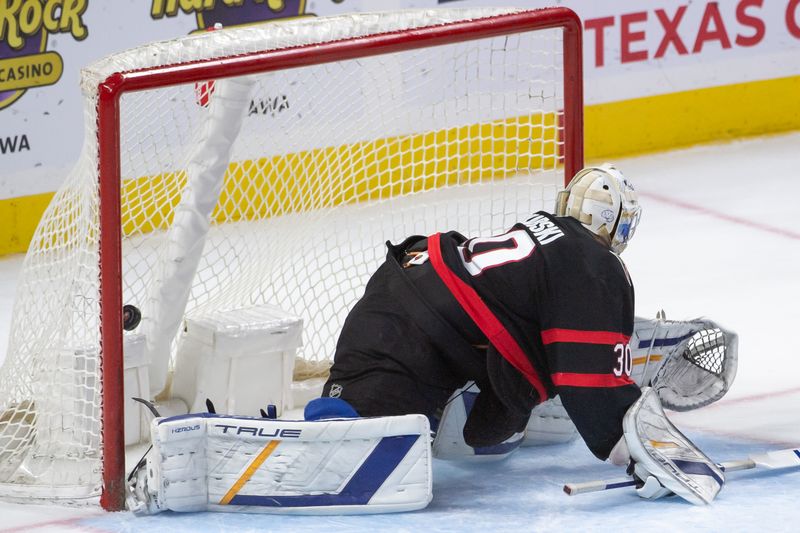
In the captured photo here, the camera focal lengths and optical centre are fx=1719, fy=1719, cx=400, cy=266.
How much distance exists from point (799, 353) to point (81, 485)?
2112mm

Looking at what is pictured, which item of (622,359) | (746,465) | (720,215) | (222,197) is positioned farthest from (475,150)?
(622,359)

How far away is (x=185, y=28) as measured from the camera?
598cm

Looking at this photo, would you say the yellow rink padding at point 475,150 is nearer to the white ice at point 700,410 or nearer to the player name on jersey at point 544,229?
the white ice at point 700,410

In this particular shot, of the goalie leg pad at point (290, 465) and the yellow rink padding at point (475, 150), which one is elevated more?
the yellow rink padding at point (475, 150)

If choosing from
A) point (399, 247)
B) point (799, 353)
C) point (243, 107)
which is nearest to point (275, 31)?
point (243, 107)

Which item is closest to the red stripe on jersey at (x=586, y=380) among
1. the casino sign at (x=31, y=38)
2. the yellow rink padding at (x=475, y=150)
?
the yellow rink padding at (x=475, y=150)

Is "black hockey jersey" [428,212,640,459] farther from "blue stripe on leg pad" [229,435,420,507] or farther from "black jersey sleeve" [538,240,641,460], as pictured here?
"blue stripe on leg pad" [229,435,420,507]

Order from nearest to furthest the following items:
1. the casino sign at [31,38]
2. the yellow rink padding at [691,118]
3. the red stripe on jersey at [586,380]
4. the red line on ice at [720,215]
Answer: the red stripe on jersey at [586,380], the casino sign at [31,38], the red line on ice at [720,215], the yellow rink padding at [691,118]

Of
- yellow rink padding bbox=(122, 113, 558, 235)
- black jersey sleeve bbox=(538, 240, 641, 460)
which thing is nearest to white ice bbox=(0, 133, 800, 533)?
black jersey sleeve bbox=(538, 240, 641, 460)

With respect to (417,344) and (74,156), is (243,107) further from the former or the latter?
(74,156)

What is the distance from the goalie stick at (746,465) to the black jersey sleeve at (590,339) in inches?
2.9

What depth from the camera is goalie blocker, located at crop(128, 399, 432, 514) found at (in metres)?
3.55

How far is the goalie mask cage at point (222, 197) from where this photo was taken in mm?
3650

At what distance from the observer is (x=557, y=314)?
3.57m
